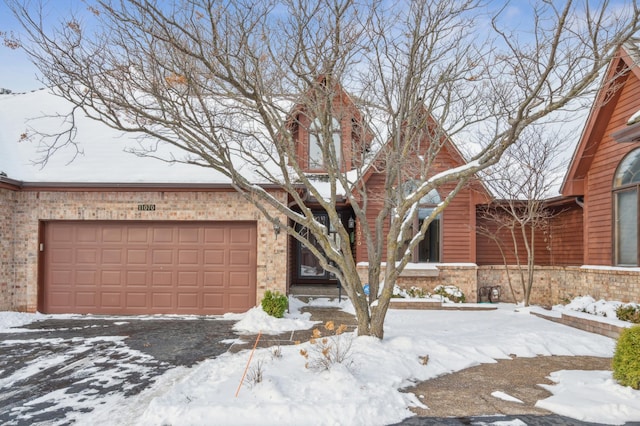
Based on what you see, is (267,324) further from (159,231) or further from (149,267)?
(159,231)

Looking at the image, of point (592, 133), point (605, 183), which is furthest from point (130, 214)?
point (605, 183)

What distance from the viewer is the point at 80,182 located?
1080 centimetres

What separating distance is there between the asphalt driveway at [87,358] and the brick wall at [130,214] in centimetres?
169

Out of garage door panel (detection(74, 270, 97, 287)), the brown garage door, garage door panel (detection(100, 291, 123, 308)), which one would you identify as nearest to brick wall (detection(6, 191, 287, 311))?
the brown garage door

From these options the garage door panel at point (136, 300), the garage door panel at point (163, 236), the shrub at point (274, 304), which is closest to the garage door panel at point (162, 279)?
the garage door panel at point (136, 300)

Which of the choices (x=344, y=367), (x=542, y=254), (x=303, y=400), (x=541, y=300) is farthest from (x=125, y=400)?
(x=542, y=254)

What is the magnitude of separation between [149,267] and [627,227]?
40.1ft

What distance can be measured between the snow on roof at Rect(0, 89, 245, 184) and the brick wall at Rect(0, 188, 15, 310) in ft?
2.22

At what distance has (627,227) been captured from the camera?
10.6 metres

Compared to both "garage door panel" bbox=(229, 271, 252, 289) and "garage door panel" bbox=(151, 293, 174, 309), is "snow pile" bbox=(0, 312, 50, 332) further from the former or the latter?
"garage door panel" bbox=(229, 271, 252, 289)

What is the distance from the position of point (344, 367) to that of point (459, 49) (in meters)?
6.22

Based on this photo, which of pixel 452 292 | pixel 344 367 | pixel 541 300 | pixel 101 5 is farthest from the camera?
pixel 541 300

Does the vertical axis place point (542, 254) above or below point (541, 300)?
above

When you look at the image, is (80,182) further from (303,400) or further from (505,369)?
(505,369)
